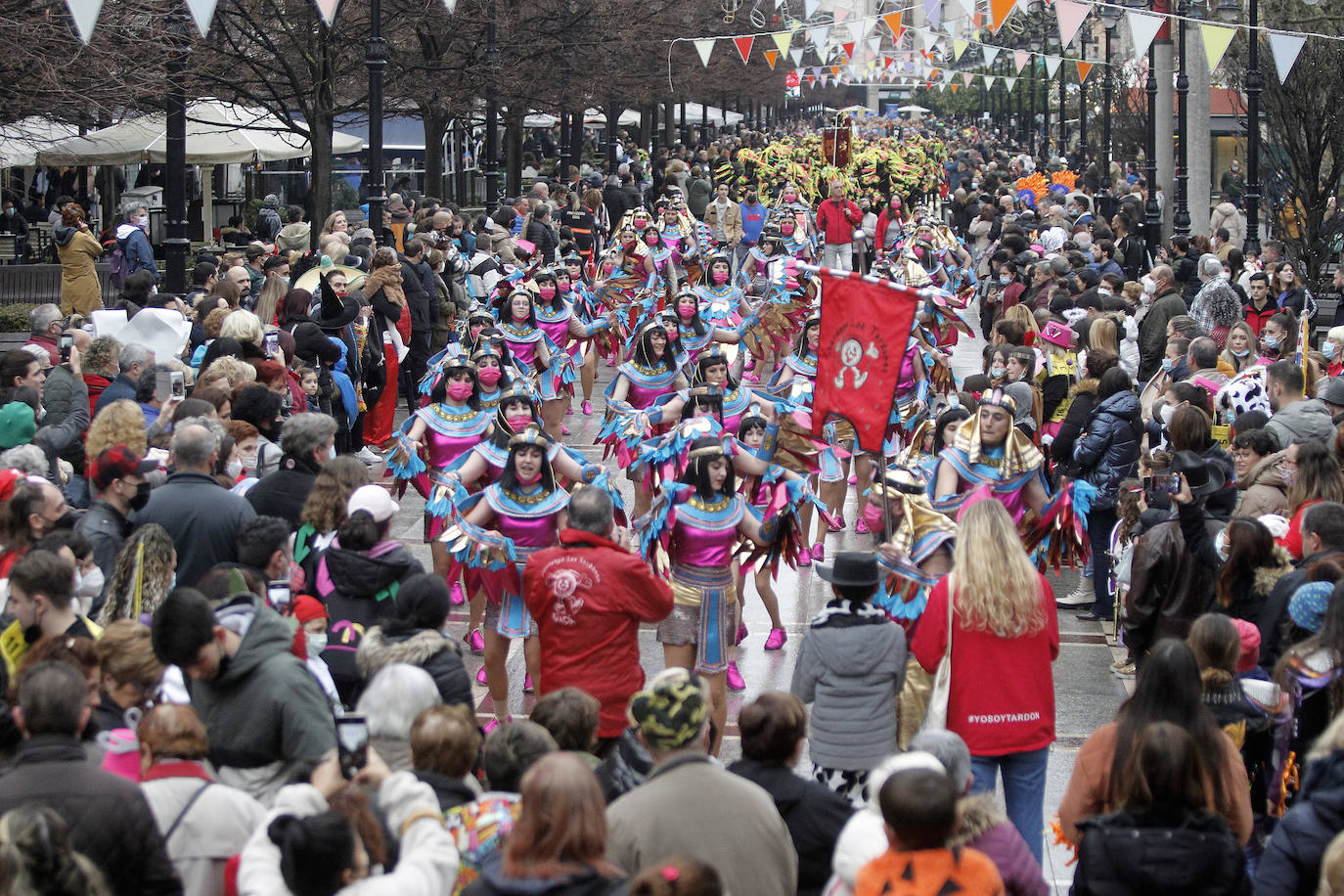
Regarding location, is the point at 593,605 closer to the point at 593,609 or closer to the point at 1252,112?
the point at 593,609

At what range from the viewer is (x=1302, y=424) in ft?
31.2

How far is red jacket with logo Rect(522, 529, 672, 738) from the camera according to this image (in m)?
7.05

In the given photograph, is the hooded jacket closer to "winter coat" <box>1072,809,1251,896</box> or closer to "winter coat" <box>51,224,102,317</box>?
"winter coat" <box>1072,809,1251,896</box>

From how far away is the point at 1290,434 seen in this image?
944 cm

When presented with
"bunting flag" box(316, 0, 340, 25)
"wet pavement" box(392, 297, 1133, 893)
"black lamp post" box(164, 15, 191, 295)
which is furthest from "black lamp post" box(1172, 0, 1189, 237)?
"black lamp post" box(164, 15, 191, 295)

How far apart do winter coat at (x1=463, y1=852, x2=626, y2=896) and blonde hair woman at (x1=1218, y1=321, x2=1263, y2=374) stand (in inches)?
357

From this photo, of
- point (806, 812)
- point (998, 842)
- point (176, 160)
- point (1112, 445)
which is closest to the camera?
point (998, 842)

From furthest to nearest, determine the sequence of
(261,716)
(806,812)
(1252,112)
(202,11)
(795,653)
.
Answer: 1. (1252,112)
2. (202,11)
3. (795,653)
4. (261,716)
5. (806,812)

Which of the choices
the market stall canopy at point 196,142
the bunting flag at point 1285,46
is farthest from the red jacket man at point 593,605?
the market stall canopy at point 196,142

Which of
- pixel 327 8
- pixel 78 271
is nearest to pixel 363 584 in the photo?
pixel 327 8

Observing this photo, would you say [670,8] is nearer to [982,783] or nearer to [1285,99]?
[1285,99]

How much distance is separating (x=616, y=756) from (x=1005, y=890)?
1.26 meters

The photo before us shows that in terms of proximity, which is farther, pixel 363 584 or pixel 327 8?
pixel 327 8

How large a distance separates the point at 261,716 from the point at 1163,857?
271 cm
